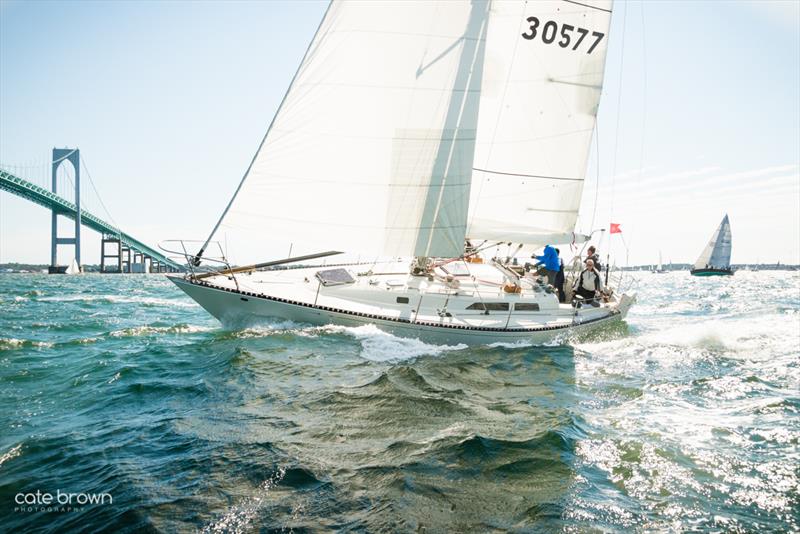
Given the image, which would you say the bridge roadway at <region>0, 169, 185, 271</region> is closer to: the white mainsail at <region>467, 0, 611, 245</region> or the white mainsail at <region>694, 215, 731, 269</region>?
the white mainsail at <region>467, 0, 611, 245</region>

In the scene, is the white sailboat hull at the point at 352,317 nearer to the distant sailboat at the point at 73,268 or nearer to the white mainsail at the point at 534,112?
the white mainsail at the point at 534,112

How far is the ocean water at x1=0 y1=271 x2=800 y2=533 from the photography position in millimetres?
3387

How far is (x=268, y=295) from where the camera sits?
984 cm

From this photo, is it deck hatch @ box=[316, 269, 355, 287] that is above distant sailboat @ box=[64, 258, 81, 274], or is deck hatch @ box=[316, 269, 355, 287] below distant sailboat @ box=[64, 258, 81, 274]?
above

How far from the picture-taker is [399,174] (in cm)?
1108

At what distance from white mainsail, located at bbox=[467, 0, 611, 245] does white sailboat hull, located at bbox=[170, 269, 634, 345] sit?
416 centimetres

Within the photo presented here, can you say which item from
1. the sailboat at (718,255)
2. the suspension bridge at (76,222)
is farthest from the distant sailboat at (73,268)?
the sailboat at (718,255)

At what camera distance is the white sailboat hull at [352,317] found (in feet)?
31.7

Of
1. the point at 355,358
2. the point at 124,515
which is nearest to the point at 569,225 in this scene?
Answer: the point at 355,358

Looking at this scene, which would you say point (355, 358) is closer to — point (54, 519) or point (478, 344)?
point (478, 344)

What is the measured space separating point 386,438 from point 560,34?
1310cm

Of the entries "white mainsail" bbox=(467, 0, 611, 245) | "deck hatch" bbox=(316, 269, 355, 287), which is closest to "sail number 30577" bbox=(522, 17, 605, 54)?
"white mainsail" bbox=(467, 0, 611, 245)

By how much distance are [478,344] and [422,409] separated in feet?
14.8

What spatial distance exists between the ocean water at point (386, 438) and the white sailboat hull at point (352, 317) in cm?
40
